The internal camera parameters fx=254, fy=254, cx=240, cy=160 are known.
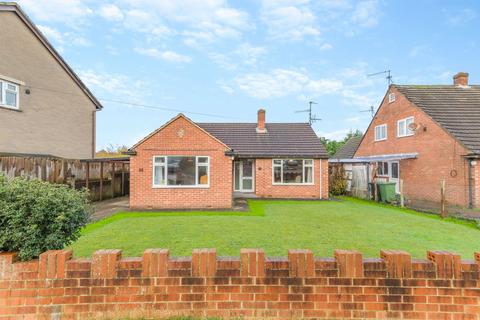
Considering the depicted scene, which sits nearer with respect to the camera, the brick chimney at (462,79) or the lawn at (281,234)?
the lawn at (281,234)

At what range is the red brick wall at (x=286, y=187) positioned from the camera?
627 inches

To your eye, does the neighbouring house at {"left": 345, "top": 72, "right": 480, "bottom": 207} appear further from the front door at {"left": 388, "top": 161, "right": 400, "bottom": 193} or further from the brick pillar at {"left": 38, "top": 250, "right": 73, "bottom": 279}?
the brick pillar at {"left": 38, "top": 250, "right": 73, "bottom": 279}

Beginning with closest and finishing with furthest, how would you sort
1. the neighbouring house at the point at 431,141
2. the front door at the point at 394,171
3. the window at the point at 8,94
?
the window at the point at 8,94
the neighbouring house at the point at 431,141
the front door at the point at 394,171

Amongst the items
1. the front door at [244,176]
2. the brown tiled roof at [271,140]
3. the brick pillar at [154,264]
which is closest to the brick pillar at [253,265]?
the brick pillar at [154,264]

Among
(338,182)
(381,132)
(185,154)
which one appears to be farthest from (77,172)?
(381,132)

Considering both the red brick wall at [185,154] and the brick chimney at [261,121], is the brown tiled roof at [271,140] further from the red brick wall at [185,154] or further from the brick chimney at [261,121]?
the red brick wall at [185,154]

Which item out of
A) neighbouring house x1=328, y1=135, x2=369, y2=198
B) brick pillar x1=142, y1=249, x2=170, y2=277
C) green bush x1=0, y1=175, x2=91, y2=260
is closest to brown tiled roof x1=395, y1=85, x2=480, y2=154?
neighbouring house x1=328, y1=135, x2=369, y2=198

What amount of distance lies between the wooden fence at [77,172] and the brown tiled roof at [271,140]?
7.13 meters

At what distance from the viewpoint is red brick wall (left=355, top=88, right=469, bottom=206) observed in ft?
44.8

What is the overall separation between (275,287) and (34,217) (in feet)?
9.18

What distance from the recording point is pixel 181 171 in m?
12.1

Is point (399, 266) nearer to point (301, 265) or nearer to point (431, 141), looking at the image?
point (301, 265)

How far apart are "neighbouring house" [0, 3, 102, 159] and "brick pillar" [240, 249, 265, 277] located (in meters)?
13.9

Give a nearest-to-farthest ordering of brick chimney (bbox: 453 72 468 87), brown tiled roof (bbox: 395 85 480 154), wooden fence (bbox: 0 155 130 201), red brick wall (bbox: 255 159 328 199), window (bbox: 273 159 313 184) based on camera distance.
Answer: wooden fence (bbox: 0 155 130 201)
brown tiled roof (bbox: 395 85 480 154)
red brick wall (bbox: 255 159 328 199)
window (bbox: 273 159 313 184)
brick chimney (bbox: 453 72 468 87)
